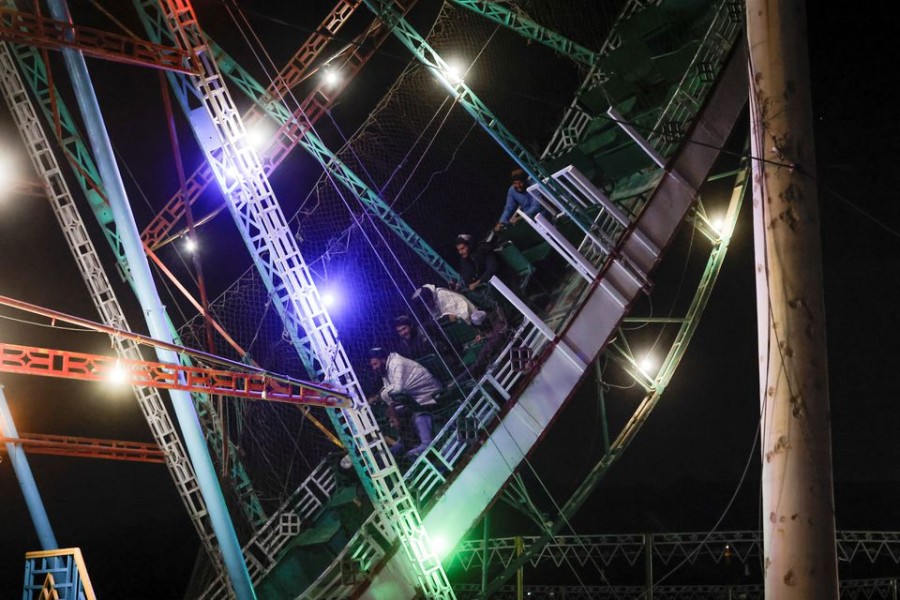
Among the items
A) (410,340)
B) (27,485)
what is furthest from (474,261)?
(27,485)

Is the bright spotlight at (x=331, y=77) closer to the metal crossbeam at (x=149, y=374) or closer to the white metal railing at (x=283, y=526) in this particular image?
the metal crossbeam at (x=149, y=374)

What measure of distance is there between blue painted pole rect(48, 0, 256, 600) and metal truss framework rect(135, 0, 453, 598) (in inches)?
52.0

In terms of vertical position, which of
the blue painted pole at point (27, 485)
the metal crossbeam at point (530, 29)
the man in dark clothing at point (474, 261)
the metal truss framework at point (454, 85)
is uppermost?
the metal crossbeam at point (530, 29)

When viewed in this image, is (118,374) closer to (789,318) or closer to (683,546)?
(789,318)

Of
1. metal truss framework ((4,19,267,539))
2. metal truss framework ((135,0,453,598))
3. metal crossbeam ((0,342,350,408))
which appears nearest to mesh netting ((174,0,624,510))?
metal truss framework ((4,19,267,539))

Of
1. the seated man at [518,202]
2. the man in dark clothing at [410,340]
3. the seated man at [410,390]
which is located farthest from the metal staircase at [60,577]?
the seated man at [518,202]

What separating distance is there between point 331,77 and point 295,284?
3.76m

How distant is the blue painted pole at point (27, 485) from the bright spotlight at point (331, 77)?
234 inches

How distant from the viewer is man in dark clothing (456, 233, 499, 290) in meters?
10.6

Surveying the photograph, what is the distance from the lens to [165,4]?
8453 mm

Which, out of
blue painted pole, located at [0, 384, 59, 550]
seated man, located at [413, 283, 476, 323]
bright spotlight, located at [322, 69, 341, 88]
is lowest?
blue painted pole, located at [0, 384, 59, 550]

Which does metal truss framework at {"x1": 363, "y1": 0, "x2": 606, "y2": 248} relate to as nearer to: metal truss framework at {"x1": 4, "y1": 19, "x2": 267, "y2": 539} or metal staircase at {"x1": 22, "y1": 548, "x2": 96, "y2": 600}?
metal truss framework at {"x1": 4, "y1": 19, "x2": 267, "y2": 539}

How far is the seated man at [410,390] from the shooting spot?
934 cm

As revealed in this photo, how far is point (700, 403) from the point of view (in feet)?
38.6
